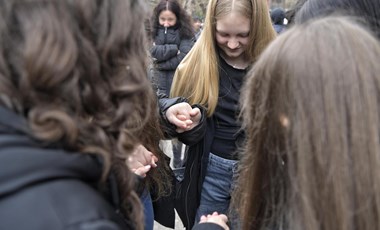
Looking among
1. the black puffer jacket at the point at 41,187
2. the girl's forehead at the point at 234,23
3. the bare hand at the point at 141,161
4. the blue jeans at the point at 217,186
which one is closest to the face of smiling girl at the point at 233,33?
the girl's forehead at the point at 234,23

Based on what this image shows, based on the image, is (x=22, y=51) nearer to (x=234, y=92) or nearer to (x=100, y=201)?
(x=100, y=201)

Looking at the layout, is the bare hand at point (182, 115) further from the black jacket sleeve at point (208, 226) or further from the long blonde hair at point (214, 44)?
the black jacket sleeve at point (208, 226)

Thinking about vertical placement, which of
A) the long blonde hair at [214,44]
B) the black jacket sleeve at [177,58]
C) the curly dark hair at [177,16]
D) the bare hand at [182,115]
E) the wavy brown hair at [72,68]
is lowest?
the black jacket sleeve at [177,58]

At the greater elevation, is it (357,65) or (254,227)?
(357,65)

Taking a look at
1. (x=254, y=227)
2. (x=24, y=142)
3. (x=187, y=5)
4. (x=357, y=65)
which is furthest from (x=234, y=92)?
(x=187, y=5)

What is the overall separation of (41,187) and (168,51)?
12.5 feet

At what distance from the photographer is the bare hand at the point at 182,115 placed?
6.01ft

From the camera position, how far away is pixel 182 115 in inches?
72.4

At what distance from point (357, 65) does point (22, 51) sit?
2.34 ft

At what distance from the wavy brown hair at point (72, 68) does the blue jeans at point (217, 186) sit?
3.88ft

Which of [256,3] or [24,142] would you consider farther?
[256,3]

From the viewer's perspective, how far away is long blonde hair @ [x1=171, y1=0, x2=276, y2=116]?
76.2 inches

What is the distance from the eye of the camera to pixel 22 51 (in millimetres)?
741

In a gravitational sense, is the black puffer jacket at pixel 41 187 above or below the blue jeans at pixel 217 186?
above
